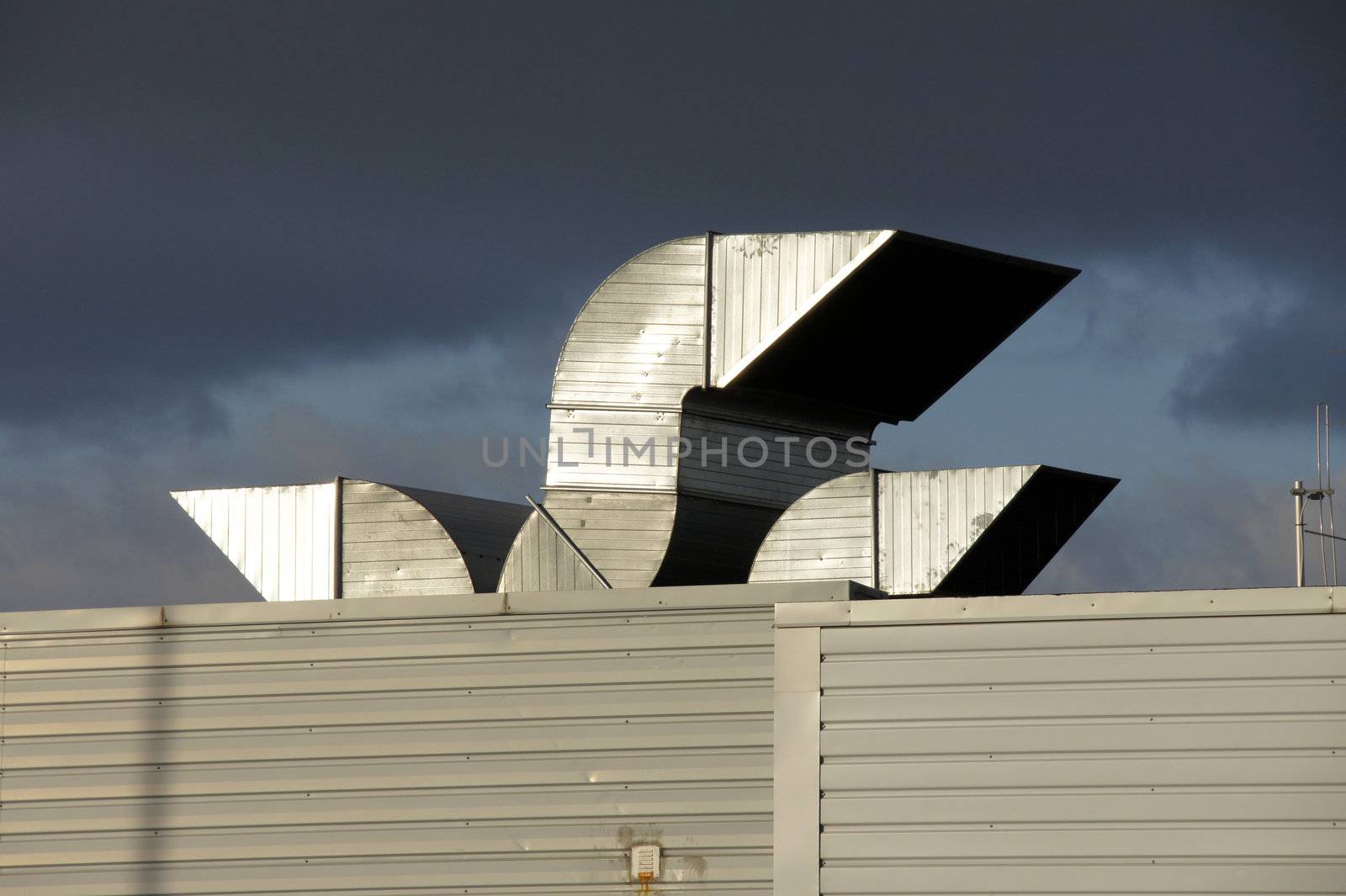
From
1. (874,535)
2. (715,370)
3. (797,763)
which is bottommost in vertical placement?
(797,763)

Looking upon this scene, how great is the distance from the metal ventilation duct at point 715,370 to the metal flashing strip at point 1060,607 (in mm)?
8841

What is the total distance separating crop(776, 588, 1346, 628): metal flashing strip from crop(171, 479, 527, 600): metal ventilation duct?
969 cm

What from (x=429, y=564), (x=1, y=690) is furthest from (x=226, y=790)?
(x=429, y=564)

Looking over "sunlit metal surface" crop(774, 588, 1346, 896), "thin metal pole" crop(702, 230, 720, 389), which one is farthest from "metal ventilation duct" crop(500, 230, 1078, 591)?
"sunlit metal surface" crop(774, 588, 1346, 896)

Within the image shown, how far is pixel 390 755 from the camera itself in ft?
31.9

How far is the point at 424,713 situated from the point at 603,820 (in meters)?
1.18

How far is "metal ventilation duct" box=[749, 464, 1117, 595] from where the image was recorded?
17188 millimetres

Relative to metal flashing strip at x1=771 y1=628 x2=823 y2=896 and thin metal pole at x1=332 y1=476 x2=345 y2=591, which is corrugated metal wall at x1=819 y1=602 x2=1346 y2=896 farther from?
thin metal pole at x1=332 y1=476 x2=345 y2=591

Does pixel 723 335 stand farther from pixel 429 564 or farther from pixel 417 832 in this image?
pixel 417 832

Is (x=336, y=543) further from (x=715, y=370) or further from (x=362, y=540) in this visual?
(x=715, y=370)

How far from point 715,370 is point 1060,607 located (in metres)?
9.80

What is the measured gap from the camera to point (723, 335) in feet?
60.6

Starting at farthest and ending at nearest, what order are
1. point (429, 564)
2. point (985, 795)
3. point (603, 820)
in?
point (429, 564)
point (603, 820)
point (985, 795)

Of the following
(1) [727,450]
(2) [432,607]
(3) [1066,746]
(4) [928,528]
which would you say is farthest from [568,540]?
(3) [1066,746]
